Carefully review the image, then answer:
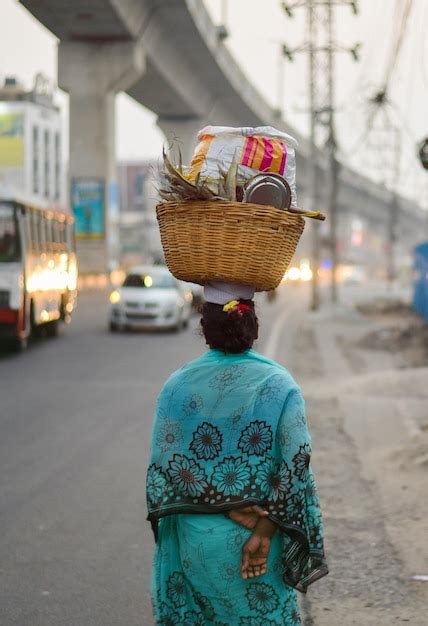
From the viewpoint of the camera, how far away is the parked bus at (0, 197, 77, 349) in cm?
1938

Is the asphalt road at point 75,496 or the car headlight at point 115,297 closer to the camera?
the asphalt road at point 75,496

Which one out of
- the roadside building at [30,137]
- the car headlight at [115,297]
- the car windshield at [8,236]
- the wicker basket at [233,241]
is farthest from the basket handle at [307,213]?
the roadside building at [30,137]

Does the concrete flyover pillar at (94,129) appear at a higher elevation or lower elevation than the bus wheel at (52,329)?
higher

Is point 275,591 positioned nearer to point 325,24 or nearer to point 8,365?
point 8,365

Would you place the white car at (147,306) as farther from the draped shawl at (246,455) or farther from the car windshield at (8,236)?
the draped shawl at (246,455)

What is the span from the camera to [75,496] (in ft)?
26.1

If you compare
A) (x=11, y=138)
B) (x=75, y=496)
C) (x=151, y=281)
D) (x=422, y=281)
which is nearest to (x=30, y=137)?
(x=11, y=138)

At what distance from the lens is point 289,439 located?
3.29 m

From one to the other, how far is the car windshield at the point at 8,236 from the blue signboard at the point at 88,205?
26.5 metres

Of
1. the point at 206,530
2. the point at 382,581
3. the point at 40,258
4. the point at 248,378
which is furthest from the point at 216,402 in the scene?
the point at 40,258

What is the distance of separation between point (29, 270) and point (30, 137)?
124m

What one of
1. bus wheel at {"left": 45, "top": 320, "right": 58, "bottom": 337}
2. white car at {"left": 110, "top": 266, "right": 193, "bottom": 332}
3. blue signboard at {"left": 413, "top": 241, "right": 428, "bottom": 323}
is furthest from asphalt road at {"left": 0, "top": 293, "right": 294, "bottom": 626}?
blue signboard at {"left": 413, "top": 241, "right": 428, "bottom": 323}

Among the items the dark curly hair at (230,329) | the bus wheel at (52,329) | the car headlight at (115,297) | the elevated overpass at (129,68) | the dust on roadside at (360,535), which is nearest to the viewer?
the dark curly hair at (230,329)

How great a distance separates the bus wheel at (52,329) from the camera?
24269 millimetres
